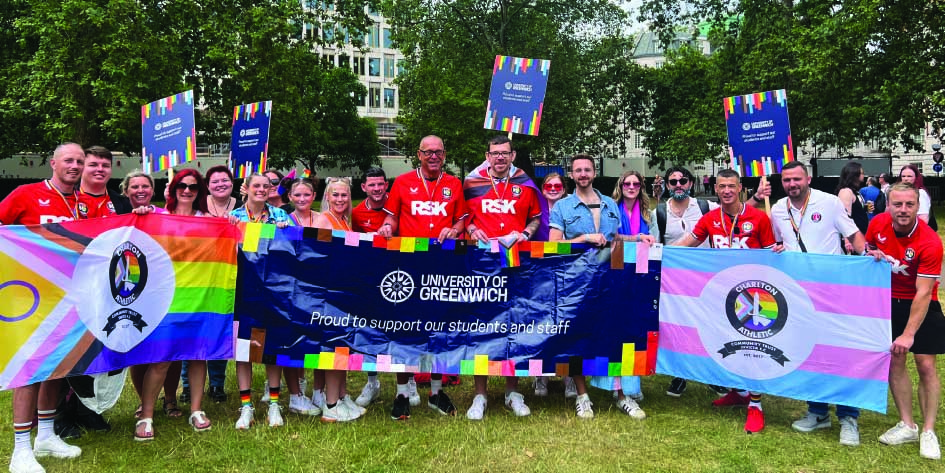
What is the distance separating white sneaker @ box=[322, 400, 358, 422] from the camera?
18.7ft

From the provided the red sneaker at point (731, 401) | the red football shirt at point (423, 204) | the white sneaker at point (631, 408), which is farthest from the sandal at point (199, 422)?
the red sneaker at point (731, 401)

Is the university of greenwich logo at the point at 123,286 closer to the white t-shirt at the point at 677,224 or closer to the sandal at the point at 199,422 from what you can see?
the sandal at the point at 199,422

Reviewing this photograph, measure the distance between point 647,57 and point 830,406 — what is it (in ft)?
333

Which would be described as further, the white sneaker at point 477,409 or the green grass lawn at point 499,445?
the white sneaker at point 477,409

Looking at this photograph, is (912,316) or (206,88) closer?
(912,316)

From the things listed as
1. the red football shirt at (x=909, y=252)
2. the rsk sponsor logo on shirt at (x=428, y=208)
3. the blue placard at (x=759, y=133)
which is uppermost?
the blue placard at (x=759, y=133)

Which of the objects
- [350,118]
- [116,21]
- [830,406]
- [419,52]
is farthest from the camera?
[350,118]

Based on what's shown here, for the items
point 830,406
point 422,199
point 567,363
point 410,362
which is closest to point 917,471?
point 830,406

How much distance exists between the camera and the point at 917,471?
473cm

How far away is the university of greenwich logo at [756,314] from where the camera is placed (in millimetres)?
5590

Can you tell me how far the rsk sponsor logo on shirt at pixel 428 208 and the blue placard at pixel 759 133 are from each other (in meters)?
2.84

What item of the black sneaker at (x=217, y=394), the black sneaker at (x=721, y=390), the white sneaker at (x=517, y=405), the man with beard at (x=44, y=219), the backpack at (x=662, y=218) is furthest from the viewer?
the backpack at (x=662, y=218)

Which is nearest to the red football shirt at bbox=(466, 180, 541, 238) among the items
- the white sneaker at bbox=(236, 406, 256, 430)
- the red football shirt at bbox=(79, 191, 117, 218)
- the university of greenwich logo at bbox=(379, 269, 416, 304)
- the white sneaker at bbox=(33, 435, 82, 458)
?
the university of greenwich logo at bbox=(379, 269, 416, 304)

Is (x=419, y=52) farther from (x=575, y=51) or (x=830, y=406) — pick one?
(x=830, y=406)
